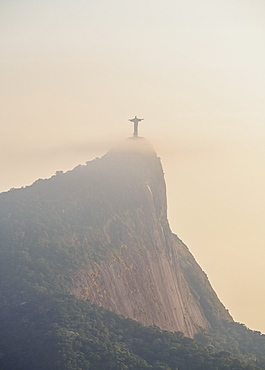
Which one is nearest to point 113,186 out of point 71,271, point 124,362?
point 71,271

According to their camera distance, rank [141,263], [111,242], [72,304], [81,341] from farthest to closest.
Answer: [141,263] → [111,242] → [72,304] → [81,341]

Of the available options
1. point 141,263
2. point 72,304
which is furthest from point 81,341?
point 141,263

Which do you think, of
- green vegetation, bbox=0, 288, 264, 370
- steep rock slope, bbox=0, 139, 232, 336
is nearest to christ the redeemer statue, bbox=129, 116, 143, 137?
steep rock slope, bbox=0, 139, 232, 336

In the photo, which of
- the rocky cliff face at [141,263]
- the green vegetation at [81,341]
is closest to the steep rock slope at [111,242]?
the rocky cliff face at [141,263]

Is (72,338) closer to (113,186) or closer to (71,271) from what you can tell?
(71,271)

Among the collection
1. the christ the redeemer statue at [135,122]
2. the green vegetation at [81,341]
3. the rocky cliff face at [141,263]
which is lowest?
the green vegetation at [81,341]

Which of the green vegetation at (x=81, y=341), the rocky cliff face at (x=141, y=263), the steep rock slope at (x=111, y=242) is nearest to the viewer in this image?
the green vegetation at (x=81, y=341)

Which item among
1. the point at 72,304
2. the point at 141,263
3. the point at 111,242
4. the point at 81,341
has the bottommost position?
the point at 81,341

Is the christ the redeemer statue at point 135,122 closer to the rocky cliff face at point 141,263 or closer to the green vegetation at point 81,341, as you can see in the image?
the rocky cliff face at point 141,263

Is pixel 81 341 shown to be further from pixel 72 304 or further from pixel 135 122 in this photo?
pixel 135 122
